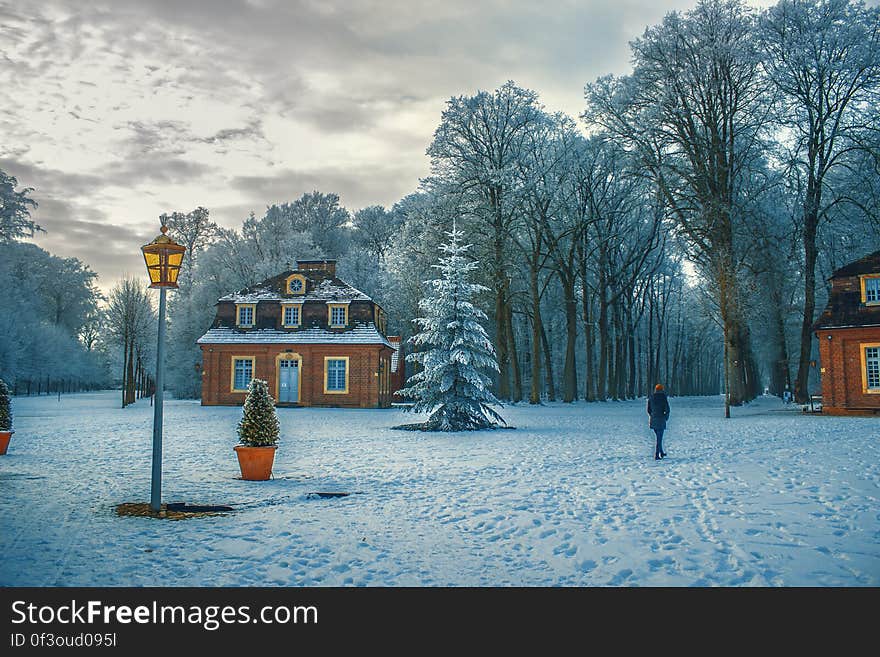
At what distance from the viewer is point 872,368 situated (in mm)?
27344

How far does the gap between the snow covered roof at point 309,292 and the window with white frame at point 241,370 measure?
12.2 ft

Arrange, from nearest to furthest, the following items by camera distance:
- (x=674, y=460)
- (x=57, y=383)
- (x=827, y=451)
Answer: (x=674, y=460), (x=827, y=451), (x=57, y=383)

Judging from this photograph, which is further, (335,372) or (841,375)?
(335,372)

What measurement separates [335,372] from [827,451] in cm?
2749

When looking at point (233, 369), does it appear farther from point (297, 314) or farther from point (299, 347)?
point (297, 314)

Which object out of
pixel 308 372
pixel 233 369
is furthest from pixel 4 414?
pixel 233 369

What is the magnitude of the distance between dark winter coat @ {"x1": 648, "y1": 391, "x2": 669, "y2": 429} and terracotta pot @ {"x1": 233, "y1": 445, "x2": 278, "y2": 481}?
26.1 ft

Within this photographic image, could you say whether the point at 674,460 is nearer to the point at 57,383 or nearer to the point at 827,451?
the point at 827,451

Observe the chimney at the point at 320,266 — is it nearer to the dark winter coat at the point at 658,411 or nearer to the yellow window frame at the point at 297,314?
the yellow window frame at the point at 297,314

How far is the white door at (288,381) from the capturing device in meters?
37.9

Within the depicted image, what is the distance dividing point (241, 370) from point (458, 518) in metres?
32.8

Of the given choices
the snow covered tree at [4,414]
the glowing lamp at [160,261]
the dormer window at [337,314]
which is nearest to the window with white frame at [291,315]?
the dormer window at [337,314]
